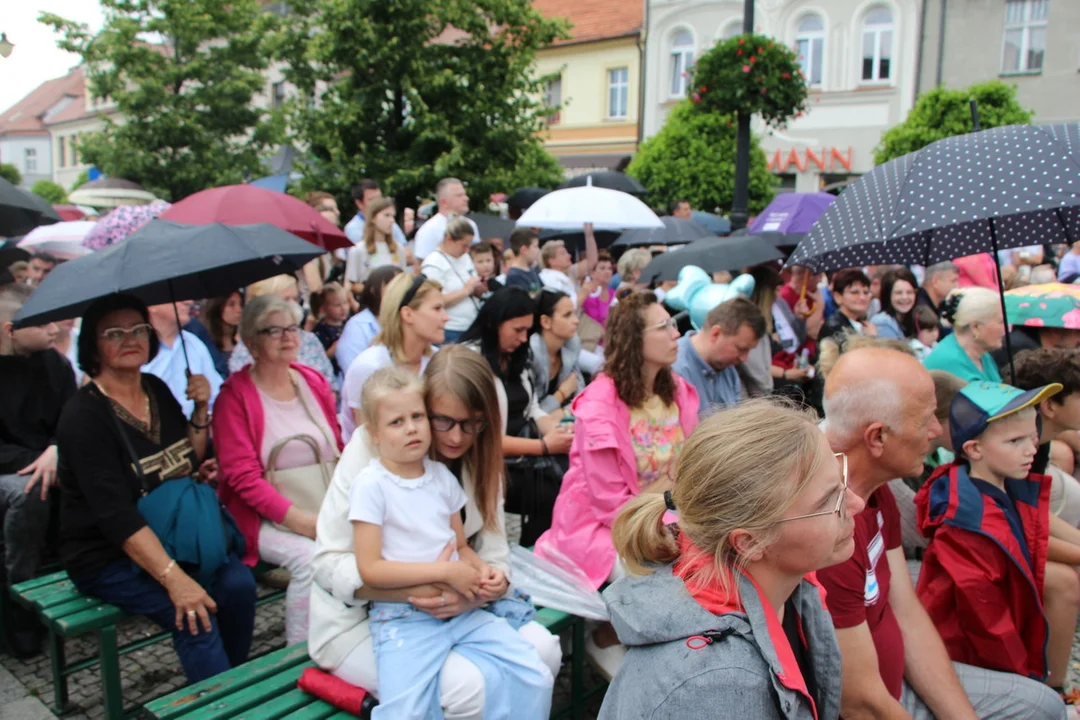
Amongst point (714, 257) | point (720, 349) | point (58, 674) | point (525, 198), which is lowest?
point (58, 674)

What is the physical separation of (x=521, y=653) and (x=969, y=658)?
1.61 meters

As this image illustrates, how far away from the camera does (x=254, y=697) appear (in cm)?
273

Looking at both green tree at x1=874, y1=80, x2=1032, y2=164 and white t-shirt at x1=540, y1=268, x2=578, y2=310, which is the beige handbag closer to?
white t-shirt at x1=540, y1=268, x2=578, y2=310

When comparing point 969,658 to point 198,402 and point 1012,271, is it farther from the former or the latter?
point 1012,271

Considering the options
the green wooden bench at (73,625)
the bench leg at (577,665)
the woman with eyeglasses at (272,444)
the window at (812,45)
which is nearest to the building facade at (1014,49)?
the window at (812,45)

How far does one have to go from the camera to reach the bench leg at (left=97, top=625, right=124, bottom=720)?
3.02m

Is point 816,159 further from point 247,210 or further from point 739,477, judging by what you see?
point 739,477

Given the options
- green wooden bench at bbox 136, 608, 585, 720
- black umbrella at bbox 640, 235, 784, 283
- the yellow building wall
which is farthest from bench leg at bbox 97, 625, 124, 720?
the yellow building wall

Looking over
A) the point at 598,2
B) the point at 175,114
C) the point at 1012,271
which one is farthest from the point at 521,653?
the point at 598,2

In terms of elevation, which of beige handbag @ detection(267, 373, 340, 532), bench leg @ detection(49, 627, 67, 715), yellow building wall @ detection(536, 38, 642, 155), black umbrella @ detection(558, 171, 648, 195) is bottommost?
bench leg @ detection(49, 627, 67, 715)

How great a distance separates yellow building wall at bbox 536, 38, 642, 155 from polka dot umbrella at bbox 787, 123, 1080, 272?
1023 inches

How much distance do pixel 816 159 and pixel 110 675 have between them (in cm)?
2591

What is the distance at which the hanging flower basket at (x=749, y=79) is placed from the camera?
34.2 ft

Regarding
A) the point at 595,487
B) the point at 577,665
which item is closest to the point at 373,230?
the point at 595,487
